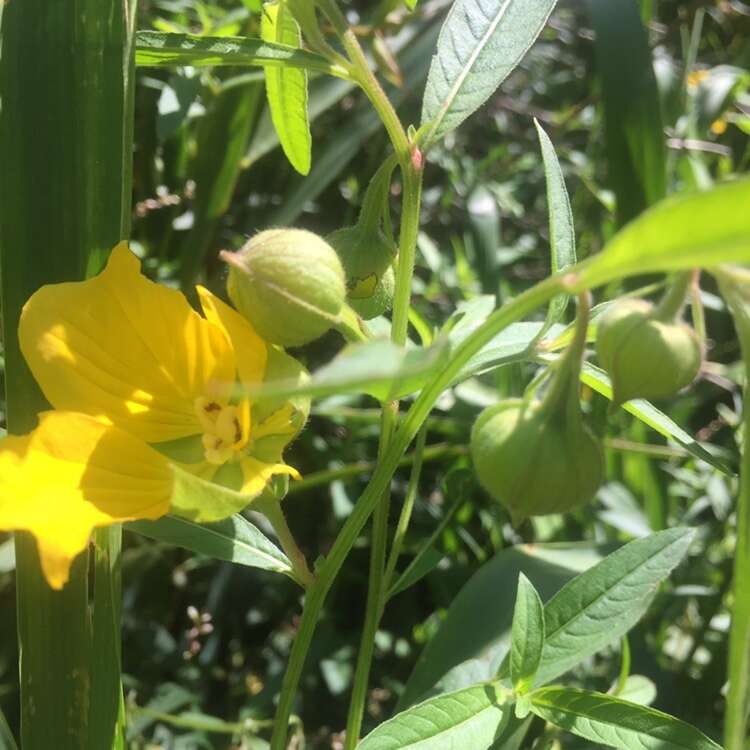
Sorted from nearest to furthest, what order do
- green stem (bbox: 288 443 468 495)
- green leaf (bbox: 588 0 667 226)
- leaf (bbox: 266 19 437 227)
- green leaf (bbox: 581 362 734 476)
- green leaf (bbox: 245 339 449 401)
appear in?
green leaf (bbox: 245 339 449 401) < green leaf (bbox: 581 362 734 476) < green leaf (bbox: 588 0 667 226) < green stem (bbox: 288 443 468 495) < leaf (bbox: 266 19 437 227)

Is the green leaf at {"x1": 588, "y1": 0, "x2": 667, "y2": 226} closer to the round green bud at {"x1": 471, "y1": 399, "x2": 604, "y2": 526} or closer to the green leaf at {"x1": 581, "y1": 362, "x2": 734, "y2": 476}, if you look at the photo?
the green leaf at {"x1": 581, "y1": 362, "x2": 734, "y2": 476}

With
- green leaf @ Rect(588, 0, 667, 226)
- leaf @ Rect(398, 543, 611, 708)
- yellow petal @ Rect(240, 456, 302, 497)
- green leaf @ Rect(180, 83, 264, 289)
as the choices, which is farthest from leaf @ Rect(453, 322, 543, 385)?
green leaf @ Rect(180, 83, 264, 289)

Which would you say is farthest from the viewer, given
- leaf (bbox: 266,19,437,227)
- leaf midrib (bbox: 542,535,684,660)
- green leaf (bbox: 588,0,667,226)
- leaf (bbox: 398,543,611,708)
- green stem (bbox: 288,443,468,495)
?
leaf (bbox: 266,19,437,227)

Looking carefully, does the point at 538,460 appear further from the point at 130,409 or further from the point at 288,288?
the point at 130,409

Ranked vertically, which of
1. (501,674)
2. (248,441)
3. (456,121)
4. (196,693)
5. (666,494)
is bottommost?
(196,693)

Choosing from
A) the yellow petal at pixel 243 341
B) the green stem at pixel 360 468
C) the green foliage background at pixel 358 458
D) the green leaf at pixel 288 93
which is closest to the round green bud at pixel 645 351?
the yellow petal at pixel 243 341

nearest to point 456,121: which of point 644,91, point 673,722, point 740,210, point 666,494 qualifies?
point 740,210

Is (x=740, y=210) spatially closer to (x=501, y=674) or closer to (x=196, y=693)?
(x=501, y=674)
